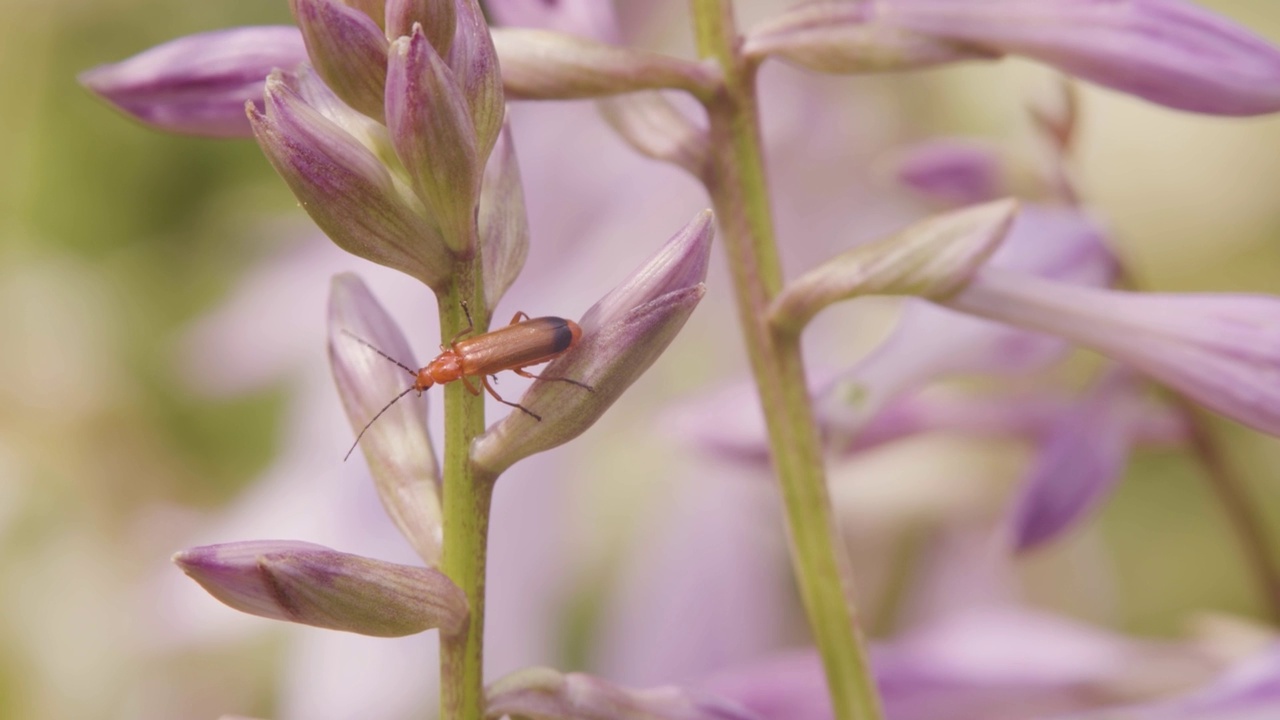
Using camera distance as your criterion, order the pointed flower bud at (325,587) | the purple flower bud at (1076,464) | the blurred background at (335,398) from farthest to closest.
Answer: the blurred background at (335,398)
the purple flower bud at (1076,464)
the pointed flower bud at (325,587)

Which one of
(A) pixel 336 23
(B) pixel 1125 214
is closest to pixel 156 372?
(B) pixel 1125 214

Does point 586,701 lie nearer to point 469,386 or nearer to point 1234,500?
point 469,386

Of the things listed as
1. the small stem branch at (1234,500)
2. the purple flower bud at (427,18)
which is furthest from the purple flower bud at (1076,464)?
the purple flower bud at (427,18)

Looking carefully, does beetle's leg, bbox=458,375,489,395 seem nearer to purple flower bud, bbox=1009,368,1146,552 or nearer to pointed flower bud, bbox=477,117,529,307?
pointed flower bud, bbox=477,117,529,307

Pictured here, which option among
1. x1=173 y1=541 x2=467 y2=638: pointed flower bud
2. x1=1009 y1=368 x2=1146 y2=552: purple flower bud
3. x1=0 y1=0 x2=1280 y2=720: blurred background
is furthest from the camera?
x1=0 y1=0 x2=1280 y2=720: blurred background

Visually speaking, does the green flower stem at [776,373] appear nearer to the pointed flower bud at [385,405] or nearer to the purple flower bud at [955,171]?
the pointed flower bud at [385,405]

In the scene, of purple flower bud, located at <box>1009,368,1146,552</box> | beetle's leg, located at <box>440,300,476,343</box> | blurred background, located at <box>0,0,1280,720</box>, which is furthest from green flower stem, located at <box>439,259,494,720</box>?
blurred background, located at <box>0,0,1280,720</box>
